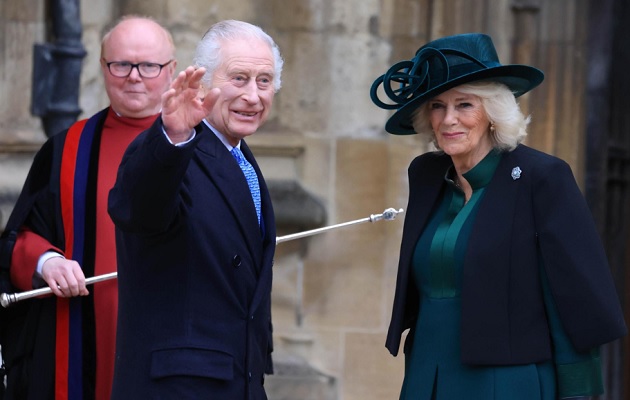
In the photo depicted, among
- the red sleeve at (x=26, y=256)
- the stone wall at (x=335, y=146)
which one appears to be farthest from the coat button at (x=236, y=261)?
the stone wall at (x=335, y=146)

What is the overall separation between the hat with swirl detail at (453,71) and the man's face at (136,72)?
1.04 m

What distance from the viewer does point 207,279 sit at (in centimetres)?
378

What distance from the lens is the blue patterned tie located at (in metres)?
4.03

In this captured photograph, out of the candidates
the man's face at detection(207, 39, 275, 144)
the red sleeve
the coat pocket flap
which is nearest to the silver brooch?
the man's face at detection(207, 39, 275, 144)

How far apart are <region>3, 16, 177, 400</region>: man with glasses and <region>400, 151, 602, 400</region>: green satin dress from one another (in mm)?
1128

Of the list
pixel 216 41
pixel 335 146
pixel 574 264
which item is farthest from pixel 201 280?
pixel 335 146

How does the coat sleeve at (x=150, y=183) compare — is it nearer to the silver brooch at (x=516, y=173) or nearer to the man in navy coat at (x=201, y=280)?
the man in navy coat at (x=201, y=280)

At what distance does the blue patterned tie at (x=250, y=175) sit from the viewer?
4.03 meters

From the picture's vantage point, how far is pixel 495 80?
13.4ft

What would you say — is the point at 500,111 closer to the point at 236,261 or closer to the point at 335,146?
the point at 236,261

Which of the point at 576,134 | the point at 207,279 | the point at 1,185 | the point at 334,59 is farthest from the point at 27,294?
the point at 576,134

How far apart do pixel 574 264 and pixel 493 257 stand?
0.21m

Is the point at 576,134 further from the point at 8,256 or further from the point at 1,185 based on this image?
the point at 8,256

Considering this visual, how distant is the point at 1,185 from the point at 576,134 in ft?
8.46
